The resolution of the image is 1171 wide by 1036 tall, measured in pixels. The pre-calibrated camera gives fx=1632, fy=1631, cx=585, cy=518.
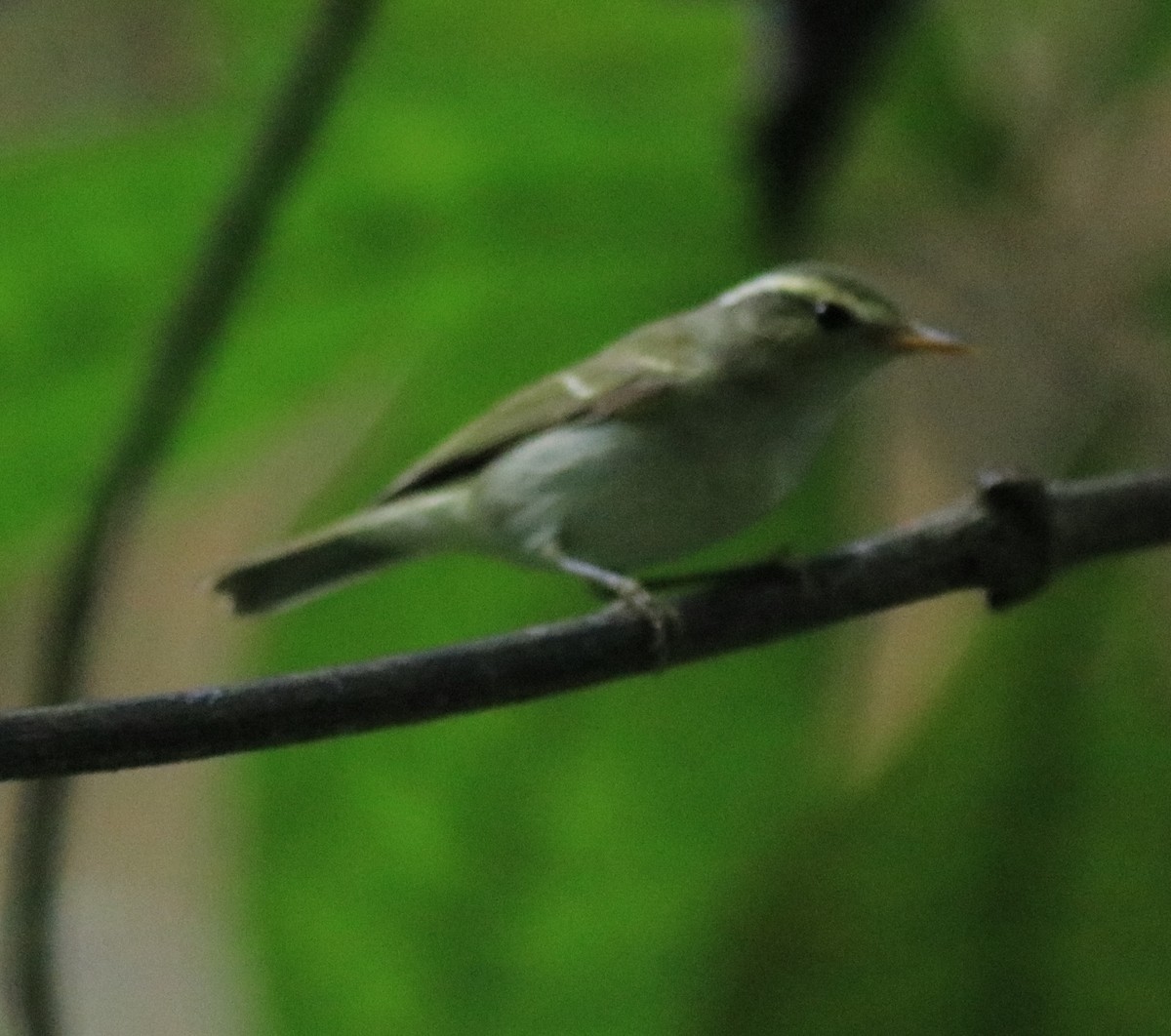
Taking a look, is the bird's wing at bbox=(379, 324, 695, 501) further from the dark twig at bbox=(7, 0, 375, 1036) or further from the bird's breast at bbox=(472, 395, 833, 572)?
the dark twig at bbox=(7, 0, 375, 1036)

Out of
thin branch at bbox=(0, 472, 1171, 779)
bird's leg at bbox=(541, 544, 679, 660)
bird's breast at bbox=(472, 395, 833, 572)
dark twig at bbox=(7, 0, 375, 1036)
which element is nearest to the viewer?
thin branch at bbox=(0, 472, 1171, 779)

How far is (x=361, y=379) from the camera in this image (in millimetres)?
923

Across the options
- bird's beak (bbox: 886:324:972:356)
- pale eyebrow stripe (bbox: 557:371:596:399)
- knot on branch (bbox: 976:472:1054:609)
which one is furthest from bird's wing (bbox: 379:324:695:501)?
knot on branch (bbox: 976:472:1054:609)

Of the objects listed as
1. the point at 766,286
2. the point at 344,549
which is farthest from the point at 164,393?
the point at 766,286

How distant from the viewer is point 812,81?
0.73m

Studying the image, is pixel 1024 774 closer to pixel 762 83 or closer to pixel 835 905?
pixel 835 905

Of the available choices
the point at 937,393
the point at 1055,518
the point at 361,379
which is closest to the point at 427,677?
the point at 1055,518

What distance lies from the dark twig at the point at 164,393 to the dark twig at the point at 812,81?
20 centimetres

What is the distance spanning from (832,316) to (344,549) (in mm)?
266

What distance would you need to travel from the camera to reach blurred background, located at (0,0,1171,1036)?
72cm

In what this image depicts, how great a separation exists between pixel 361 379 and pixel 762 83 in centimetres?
28

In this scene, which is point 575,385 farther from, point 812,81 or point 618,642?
point 618,642

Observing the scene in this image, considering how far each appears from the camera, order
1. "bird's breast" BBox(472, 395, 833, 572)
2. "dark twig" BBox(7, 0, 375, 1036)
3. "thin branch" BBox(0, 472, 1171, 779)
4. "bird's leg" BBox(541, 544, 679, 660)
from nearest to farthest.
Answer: "thin branch" BBox(0, 472, 1171, 779) → "bird's leg" BBox(541, 544, 679, 660) → "dark twig" BBox(7, 0, 375, 1036) → "bird's breast" BBox(472, 395, 833, 572)

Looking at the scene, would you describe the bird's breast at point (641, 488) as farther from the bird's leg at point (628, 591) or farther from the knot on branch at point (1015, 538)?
the knot on branch at point (1015, 538)
